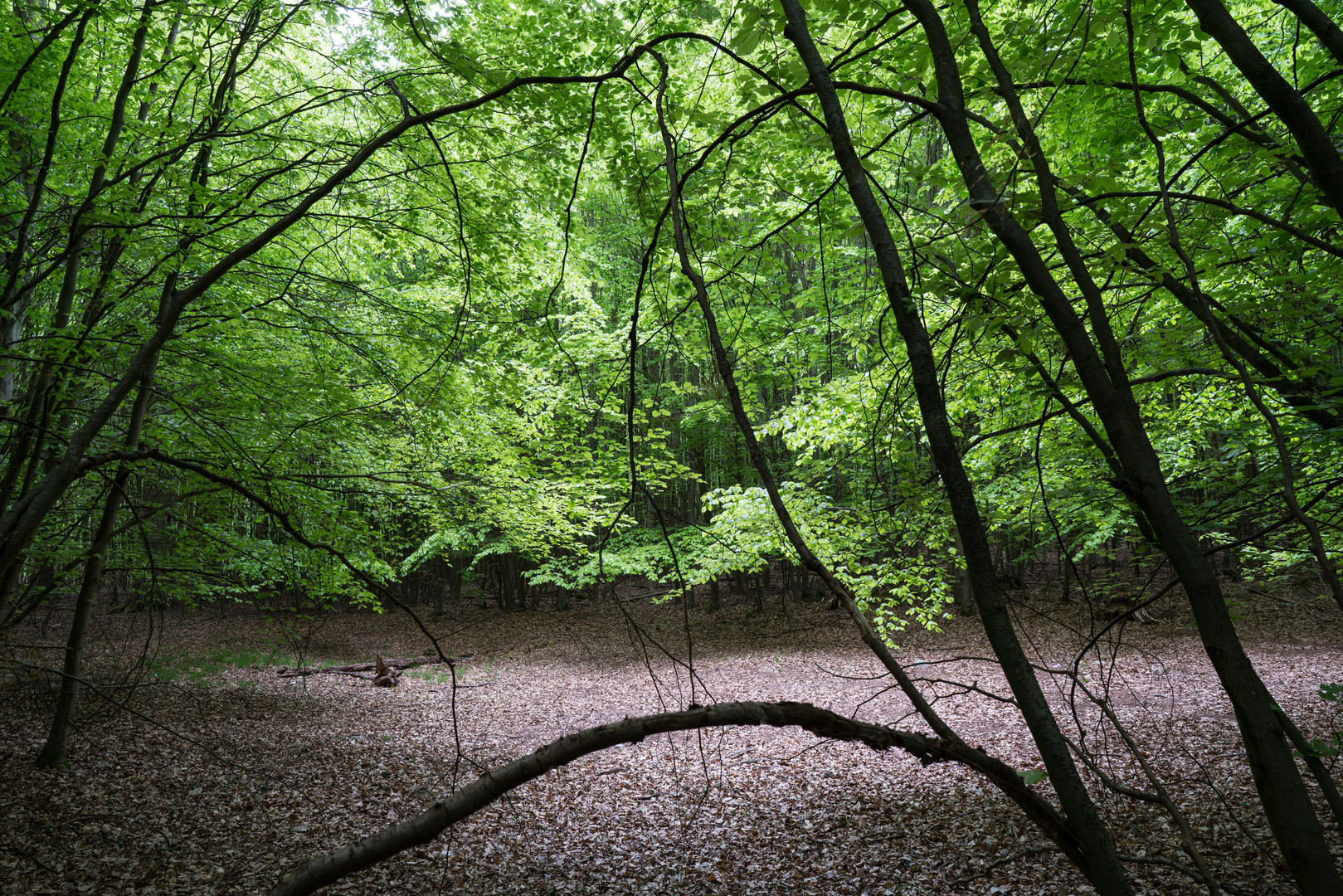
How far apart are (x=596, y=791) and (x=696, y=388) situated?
4454 millimetres

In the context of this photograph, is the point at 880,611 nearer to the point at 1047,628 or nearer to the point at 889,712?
the point at 889,712

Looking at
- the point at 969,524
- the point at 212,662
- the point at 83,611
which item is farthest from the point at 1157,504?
the point at 212,662

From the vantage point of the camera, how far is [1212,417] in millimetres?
5508

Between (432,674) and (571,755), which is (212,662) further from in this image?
(571,755)

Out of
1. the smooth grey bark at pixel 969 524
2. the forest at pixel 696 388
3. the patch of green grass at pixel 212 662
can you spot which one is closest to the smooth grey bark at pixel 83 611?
the forest at pixel 696 388

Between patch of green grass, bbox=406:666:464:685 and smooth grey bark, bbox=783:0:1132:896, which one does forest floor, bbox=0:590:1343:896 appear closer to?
smooth grey bark, bbox=783:0:1132:896

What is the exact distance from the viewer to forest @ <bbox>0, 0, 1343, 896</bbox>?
1.78 m

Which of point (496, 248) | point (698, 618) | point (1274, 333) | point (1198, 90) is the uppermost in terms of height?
point (1198, 90)

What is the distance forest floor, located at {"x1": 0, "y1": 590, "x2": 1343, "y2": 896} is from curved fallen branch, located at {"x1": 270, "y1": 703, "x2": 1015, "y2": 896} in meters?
0.22

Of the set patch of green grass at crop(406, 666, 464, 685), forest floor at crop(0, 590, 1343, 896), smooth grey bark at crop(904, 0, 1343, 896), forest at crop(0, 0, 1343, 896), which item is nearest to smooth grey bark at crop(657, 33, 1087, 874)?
forest at crop(0, 0, 1343, 896)

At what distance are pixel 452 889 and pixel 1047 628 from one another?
11.5 metres

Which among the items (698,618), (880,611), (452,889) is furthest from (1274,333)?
(698,618)

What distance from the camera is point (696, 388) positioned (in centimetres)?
411

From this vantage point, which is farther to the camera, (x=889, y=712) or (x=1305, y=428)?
(x=889, y=712)
